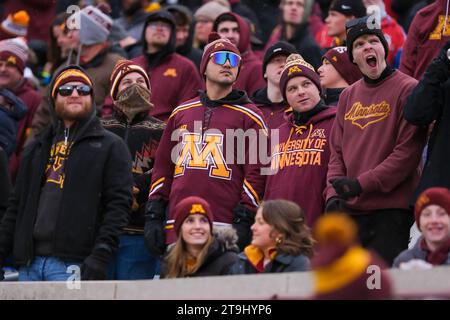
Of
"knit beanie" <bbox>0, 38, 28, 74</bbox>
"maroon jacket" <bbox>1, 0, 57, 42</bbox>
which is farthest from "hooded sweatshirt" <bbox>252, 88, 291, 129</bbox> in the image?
"maroon jacket" <bbox>1, 0, 57, 42</bbox>

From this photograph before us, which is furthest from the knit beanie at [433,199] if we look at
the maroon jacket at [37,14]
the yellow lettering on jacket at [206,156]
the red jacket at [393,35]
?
the maroon jacket at [37,14]

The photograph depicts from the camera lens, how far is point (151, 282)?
7922 mm

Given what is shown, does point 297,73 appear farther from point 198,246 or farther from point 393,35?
point 393,35

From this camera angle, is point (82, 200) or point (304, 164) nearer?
point (304, 164)

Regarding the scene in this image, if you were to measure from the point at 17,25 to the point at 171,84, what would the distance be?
14.7 ft

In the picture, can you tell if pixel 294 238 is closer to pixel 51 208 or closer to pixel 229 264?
pixel 229 264

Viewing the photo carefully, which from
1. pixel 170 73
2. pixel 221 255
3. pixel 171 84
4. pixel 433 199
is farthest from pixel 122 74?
pixel 433 199

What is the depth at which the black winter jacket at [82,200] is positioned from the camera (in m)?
9.90

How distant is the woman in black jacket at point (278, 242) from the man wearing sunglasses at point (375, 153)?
0.69 meters

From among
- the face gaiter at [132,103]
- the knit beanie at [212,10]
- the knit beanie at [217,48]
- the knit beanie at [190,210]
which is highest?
the knit beanie at [212,10]

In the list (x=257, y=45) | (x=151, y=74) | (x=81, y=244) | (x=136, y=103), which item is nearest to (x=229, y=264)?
(x=81, y=244)

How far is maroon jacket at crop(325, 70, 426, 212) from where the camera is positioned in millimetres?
9125

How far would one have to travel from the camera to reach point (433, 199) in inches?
317

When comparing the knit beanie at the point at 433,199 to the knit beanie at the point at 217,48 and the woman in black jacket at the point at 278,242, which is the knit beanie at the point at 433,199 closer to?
the woman in black jacket at the point at 278,242
